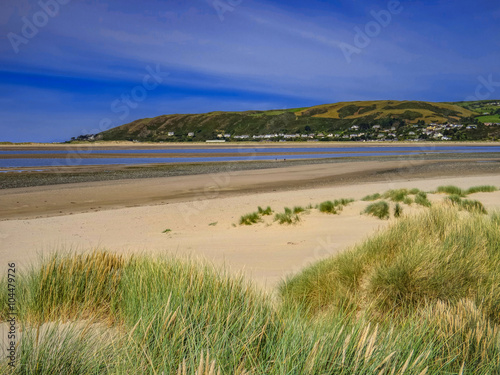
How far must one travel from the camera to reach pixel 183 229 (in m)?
11.5

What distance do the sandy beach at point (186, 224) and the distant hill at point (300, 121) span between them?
11380 centimetres

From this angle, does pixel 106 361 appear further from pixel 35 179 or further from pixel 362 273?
pixel 35 179

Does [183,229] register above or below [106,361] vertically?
below

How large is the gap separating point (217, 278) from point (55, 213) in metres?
13.8

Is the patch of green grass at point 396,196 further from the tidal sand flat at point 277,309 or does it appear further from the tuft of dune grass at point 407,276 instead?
the tuft of dune grass at point 407,276

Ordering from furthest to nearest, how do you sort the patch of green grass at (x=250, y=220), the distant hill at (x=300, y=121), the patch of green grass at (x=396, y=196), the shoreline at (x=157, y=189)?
the distant hill at (x=300, y=121)
the shoreline at (x=157, y=189)
the patch of green grass at (x=396, y=196)
the patch of green grass at (x=250, y=220)

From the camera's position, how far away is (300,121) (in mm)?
154375

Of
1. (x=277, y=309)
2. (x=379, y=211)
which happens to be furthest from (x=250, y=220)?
(x=277, y=309)

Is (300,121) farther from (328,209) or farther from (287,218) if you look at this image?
(287,218)

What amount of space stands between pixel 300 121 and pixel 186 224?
14638 centimetres

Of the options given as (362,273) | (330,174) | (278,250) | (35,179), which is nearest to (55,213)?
(278,250)

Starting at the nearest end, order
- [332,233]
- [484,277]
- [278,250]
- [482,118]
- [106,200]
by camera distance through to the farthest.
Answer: [484,277] → [278,250] → [332,233] → [106,200] → [482,118]

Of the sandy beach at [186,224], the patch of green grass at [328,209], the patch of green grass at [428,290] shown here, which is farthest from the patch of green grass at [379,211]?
the patch of green grass at [428,290]

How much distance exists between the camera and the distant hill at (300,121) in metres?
139
